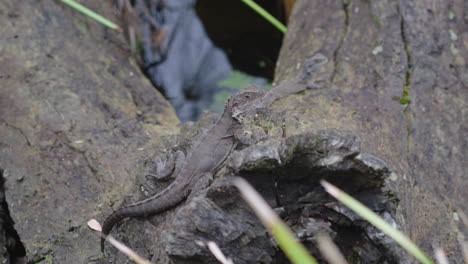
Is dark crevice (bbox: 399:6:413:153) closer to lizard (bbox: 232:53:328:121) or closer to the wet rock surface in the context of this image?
the wet rock surface

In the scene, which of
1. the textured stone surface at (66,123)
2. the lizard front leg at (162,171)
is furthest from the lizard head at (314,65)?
the lizard front leg at (162,171)

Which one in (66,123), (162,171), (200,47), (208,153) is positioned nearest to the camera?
(162,171)

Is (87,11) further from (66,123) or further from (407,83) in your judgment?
(407,83)

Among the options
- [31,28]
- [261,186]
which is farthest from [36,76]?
[261,186]

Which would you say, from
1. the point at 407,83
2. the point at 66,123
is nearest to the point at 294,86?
the point at 407,83

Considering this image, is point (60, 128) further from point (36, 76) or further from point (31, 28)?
point (31, 28)

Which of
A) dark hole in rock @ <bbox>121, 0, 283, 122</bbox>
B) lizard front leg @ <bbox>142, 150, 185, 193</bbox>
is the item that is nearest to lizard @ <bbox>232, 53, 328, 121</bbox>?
lizard front leg @ <bbox>142, 150, 185, 193</bbox>
